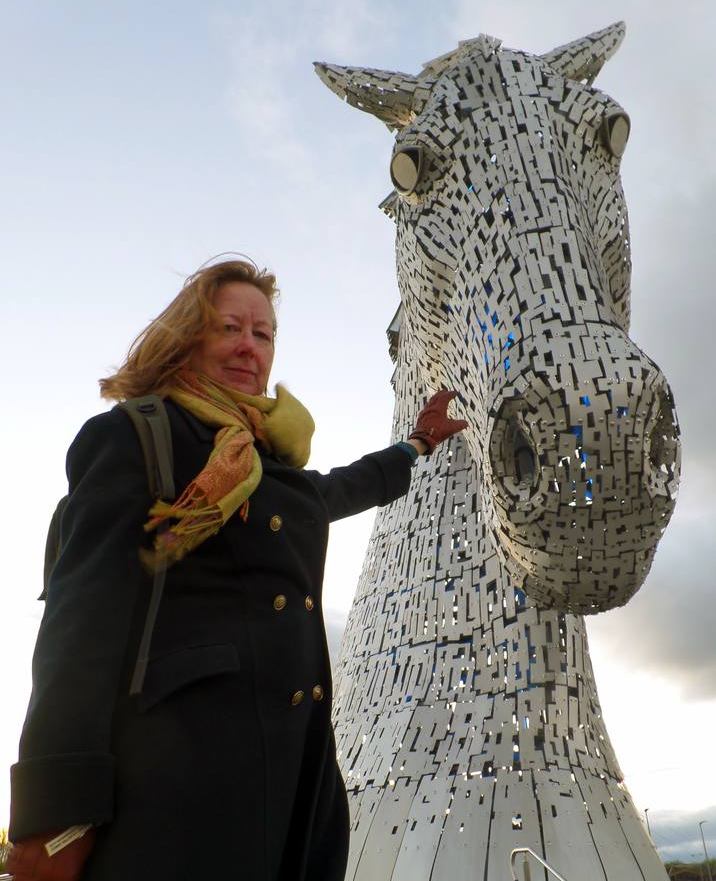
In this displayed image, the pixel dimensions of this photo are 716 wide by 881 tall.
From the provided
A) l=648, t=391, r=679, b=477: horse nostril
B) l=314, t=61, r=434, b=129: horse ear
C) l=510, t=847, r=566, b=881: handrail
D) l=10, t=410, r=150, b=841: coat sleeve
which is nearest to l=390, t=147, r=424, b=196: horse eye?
l=314, t=61, r=434, b=129: horse ear

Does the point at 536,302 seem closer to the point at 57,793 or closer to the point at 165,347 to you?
the point at 165,347

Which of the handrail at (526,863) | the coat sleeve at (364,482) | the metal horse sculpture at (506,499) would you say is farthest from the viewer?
the handrail at (526,863)

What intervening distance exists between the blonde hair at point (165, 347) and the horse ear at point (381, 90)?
1.65 m

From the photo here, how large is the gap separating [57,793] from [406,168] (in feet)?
6.75

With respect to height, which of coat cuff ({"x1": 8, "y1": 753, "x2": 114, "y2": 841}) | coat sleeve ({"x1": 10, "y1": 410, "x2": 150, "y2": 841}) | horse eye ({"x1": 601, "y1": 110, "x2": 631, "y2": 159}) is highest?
horse eye ({"x1": 601, "y1": 110, "x2": 631, "y2": 159})

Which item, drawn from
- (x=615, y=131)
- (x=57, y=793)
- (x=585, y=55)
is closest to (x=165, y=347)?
(x=57, y=793)

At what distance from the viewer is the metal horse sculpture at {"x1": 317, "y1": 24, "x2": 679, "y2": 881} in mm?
1805

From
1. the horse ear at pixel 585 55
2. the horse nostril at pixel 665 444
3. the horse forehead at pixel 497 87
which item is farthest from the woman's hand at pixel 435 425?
the horse ear at pixel 585 55

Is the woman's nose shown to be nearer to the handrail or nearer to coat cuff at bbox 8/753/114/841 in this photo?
coat cuff at bbox 8/753/114/841

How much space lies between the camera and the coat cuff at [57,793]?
1.01 meters

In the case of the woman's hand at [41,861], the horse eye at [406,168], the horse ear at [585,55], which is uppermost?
the horse ear at [585,55]

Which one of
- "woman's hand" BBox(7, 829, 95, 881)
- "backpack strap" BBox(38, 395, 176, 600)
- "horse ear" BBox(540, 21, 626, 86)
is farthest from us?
"horse ear" BBox(540, 21, 626, 86)

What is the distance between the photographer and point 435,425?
1.97 m

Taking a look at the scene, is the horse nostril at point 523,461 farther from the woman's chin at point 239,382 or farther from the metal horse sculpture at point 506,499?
the woman's chin at point 239,382
